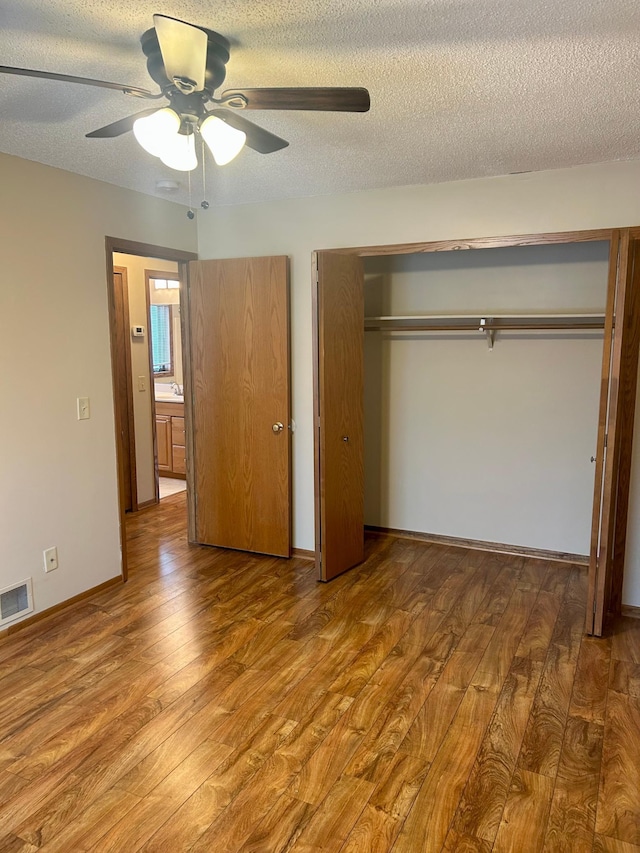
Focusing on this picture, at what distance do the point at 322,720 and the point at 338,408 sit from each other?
1.93 m

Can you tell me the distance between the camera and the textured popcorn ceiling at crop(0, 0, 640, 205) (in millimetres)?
1705

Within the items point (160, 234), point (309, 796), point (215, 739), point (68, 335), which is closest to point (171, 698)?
point (215, 739)

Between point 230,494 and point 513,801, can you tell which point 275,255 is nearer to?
point 230,494

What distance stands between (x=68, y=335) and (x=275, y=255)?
57.6 inches

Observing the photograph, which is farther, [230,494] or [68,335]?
[230,494]

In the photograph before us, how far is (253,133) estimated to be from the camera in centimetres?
200

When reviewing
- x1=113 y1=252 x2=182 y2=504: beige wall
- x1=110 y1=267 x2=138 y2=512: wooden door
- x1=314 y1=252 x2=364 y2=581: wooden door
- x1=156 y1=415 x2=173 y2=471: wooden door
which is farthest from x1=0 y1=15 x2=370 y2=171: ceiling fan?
x1=156 y1=415 x2=173 y2=471: wooden door

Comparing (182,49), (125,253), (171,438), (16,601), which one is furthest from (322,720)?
(171,438)

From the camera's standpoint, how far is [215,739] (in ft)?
7.70

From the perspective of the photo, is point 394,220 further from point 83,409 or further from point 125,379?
point 125,379

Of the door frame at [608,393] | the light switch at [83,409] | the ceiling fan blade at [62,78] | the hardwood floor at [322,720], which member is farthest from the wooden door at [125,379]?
the ceiling fan blade at [62,78]

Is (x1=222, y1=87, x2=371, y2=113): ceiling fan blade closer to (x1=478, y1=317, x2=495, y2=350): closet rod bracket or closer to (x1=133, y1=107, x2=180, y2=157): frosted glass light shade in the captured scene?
(x1=133, y1=107, x2=180, y2=157): frosted glass light shade

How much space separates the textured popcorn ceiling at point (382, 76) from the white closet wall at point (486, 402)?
3.09 feet

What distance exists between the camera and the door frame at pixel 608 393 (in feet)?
9.89
